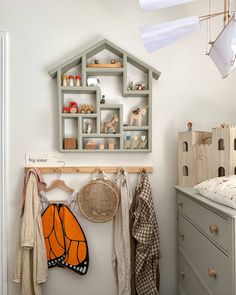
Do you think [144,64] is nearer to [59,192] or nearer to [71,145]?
[71,145]

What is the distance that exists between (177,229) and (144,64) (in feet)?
3.72

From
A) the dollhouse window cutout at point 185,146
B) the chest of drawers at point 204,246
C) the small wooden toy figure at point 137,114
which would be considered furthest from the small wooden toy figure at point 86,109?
the chest of drawers at point 204,246

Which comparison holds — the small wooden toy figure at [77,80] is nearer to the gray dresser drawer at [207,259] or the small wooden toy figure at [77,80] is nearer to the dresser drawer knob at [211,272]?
the gray dresser drawer at [207,259]

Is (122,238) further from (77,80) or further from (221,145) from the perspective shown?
(77,80)

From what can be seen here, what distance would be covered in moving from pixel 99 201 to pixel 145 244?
398mm

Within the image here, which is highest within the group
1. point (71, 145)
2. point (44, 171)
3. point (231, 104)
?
point (231, 104)

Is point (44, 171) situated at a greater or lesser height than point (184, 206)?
greater

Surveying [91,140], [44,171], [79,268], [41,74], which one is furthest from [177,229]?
[41,74]

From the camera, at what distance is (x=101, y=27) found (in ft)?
6.52

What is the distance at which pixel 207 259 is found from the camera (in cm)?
134

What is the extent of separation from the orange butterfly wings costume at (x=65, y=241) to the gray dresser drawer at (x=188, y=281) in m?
0.62

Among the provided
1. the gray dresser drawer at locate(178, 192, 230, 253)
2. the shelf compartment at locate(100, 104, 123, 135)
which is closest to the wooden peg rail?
the shelf compartment at locate(100, 104, 123, 135)

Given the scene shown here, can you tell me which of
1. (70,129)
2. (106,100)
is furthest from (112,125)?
(70,129)

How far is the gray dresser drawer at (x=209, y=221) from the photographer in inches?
45.1
